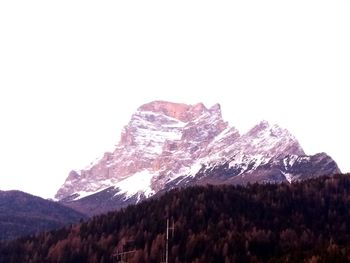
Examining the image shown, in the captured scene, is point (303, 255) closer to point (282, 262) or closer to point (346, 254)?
point (282, 262)

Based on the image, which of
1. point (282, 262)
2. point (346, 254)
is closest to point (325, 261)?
point (346, 254)

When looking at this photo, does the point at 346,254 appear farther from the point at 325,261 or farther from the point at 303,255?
the point at 303,255

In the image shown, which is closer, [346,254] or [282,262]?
[346,254]

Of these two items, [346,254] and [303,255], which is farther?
[303,255]

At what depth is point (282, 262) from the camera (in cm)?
17762

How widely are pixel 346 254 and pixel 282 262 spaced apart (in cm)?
1784

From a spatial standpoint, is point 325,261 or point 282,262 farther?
point 282,262

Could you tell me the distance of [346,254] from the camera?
6491 inches

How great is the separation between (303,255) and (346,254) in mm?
24407

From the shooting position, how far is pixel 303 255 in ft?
618

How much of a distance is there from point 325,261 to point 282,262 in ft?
56.0

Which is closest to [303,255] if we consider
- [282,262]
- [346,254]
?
[282,262]

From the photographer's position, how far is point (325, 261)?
162 metres
